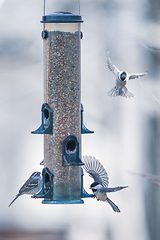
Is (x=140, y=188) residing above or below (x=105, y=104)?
below

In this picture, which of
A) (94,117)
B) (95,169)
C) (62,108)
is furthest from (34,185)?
(94,117)

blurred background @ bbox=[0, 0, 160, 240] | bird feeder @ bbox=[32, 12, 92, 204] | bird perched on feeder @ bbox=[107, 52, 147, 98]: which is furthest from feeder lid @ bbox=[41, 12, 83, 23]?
blurred background @ bbox=[0, 0, 160, 240]

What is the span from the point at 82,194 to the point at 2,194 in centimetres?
501

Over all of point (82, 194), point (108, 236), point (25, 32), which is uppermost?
point (25, 32)

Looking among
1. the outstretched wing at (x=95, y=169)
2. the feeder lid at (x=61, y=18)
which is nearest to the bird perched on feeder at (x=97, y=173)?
the outstretched wing at (x=95, y=169)

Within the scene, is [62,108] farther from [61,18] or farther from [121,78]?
[121,78]

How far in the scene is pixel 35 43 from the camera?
984 centimetres

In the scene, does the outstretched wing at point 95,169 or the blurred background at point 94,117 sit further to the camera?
the blurred background at point 94,117

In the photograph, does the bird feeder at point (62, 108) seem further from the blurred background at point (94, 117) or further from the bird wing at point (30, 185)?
the blurred background at point (94, 117)

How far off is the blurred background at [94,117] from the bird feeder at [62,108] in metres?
4.52

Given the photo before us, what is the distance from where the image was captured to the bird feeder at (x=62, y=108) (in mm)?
5207

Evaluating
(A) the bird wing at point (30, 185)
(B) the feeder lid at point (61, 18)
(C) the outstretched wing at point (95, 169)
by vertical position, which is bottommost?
(A) the bird wing at point (30, 185)

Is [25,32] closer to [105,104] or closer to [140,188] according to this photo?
[105,104]

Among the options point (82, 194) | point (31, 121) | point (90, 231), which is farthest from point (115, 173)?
point (82, 194)
